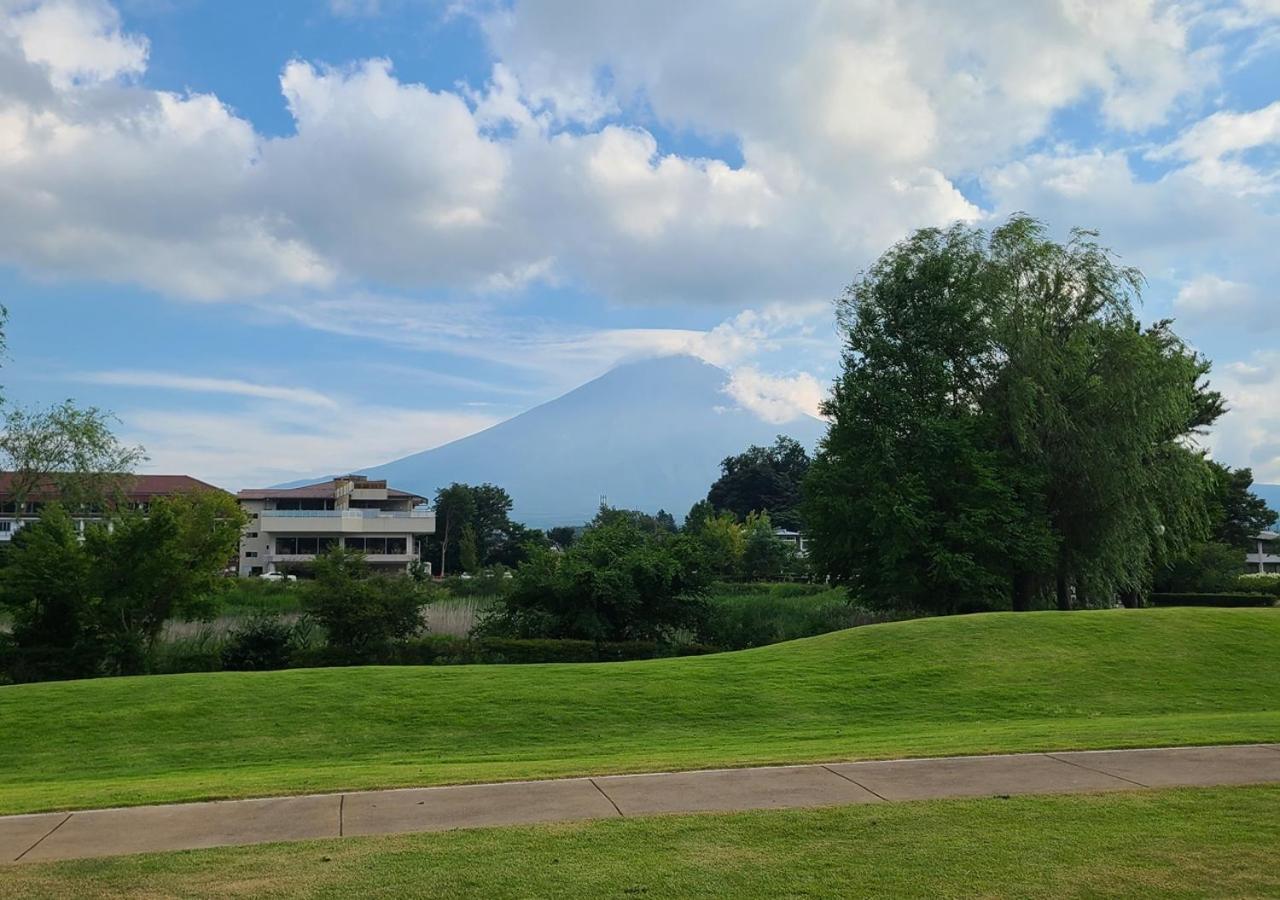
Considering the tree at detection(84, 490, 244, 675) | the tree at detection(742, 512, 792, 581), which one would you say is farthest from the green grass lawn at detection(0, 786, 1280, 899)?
the tree at detection(742, 512, 792, 581)

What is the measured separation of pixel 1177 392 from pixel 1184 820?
29.7 m

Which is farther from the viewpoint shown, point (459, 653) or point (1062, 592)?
point (1062, 592)

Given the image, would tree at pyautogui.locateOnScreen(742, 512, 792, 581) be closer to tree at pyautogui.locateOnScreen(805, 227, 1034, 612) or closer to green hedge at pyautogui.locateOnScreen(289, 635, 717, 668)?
tree at pyautogui.locateOnScreen(805, 227, 1034, 612)

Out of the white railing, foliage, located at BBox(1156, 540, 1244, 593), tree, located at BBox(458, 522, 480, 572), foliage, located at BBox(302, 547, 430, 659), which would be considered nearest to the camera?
foliage, located at BBox(302, 547, 430, 659)

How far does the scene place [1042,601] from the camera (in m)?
33.6

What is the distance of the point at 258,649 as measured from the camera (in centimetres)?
2455

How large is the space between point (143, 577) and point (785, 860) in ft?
72.4

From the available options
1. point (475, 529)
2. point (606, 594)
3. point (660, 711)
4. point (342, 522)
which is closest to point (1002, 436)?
point (606, 594)

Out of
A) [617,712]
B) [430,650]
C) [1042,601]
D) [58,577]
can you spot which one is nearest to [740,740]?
[617,712]

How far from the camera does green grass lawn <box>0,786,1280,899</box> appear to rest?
5.56 m

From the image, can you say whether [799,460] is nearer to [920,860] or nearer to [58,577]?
[58,577]

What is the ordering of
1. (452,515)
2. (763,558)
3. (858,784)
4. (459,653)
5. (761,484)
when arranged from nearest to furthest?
(858,784) → (459,653) → (763,558) → (452,515) → (761,484)

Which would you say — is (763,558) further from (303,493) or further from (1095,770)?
(1095,770)

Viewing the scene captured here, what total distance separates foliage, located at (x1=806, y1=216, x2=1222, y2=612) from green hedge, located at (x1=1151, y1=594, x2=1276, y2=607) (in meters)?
7.75
